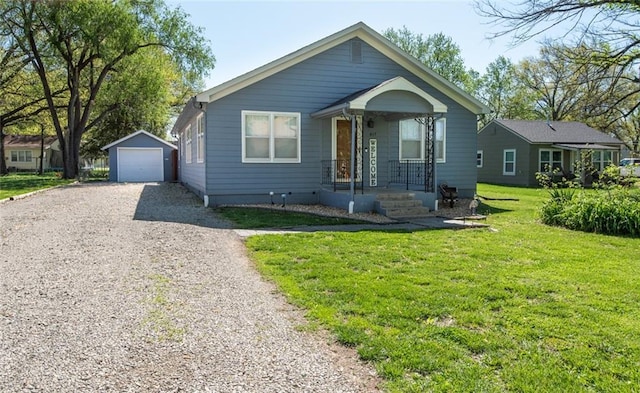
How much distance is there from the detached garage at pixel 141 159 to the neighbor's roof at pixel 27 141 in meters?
26.9

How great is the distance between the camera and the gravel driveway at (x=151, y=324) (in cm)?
302

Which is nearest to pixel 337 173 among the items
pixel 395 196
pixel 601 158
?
pixel 395 196

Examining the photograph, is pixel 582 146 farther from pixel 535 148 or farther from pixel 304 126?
pixel 304 126

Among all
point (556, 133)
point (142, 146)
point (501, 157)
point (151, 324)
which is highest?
point (556, 133)

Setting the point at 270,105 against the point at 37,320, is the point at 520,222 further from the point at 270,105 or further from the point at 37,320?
the point at 37,320

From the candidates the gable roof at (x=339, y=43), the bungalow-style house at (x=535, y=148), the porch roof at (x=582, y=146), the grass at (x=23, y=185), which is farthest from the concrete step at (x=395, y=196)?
the porch roof at (x=582, y=146)

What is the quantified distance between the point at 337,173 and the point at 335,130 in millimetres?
1265

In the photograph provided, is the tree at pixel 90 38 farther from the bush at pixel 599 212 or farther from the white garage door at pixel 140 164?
the bush at pixel 599 212

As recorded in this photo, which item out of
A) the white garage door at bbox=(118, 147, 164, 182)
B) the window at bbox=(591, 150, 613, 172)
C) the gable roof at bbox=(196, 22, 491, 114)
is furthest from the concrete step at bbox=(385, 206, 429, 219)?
the window at bbox=(591, 150, 613, 172)

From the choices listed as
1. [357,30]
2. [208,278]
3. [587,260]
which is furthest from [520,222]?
[208,278]

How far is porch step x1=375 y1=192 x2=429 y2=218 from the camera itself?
1138 cm

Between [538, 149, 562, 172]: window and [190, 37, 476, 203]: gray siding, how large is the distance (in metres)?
12.8

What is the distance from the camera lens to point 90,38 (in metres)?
22.9

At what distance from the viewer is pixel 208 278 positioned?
5.51m
